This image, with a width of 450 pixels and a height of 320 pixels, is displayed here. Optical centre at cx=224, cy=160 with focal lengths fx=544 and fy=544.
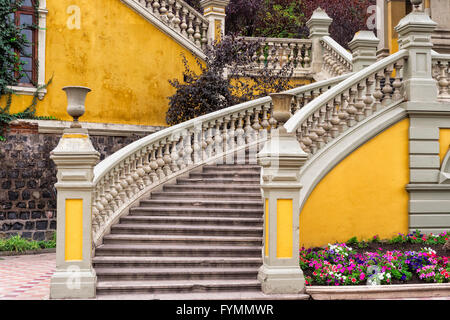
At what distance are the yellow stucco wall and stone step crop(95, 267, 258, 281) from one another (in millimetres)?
6043

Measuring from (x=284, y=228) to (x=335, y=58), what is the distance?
818cm

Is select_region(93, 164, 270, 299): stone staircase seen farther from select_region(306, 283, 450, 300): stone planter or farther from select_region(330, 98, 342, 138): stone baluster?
select_region(330, 98, 342, 138): stone baluster

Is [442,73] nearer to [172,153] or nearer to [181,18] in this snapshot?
[172,153]

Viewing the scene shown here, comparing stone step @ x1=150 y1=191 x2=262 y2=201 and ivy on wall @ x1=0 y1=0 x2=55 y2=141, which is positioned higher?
ivy on wall @ x1=0 y1=0 x2=55 y2=141

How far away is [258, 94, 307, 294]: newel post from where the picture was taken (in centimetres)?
700

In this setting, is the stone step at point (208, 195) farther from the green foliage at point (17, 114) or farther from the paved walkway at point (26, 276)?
the green foliage at point (17, 114)

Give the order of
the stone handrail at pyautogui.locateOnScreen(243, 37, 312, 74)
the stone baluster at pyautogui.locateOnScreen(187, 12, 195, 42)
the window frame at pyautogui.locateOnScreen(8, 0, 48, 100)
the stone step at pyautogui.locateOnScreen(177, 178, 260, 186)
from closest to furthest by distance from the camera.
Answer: the stone step at pyautogui.locateOnScreen(177, 178, 260, 186) < the window frame at pyautogui.locateOnScreen(8, 0, 48, 100) < the stone baluster at pyautogui.locateOnScreen(187, 12, 195, 42) < the stone handrail at pyautogui.locateOnScreen(243, 37, 312, 74)

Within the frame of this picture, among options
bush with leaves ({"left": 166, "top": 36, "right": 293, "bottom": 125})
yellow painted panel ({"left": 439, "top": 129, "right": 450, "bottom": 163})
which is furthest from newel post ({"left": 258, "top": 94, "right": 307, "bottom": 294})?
bush with leaves ({"left": 166, "top": 36, "right": 293, "bottom": 125})

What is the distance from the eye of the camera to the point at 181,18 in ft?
47.3

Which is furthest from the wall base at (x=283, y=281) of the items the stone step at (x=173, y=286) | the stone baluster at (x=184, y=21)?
the stone baluster at (x=184, y=21)

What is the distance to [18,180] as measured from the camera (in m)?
11.6

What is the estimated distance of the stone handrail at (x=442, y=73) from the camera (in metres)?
9.44

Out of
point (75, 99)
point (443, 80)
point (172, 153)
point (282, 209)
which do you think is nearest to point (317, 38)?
point (443, 80)

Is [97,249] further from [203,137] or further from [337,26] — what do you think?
[337,26]
